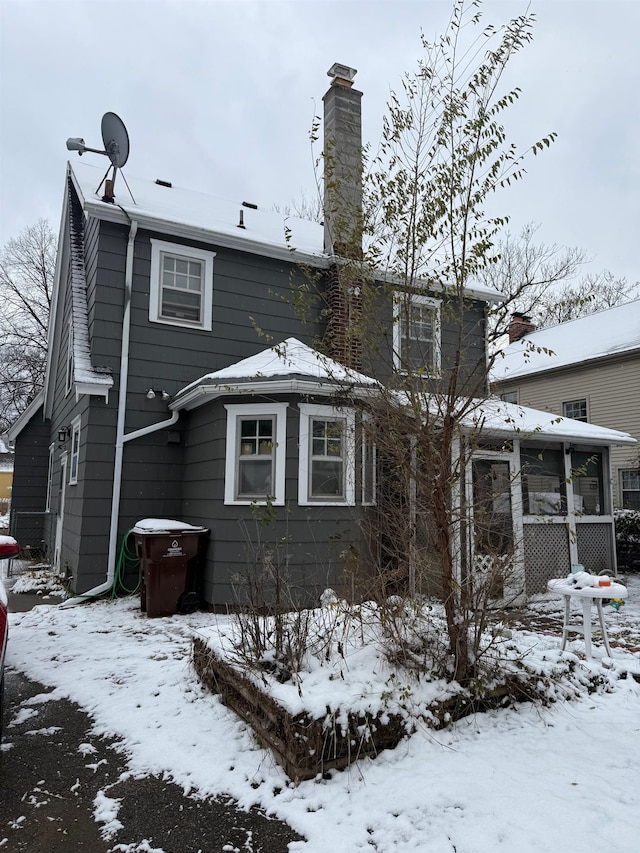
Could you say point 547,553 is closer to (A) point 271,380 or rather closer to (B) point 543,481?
(B) point 543,481

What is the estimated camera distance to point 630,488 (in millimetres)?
15336

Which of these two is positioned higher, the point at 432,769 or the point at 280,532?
the point at 280,532

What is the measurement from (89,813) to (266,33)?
993 centimetres

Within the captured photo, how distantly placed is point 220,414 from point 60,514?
4.90 m

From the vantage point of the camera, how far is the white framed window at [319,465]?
24.0 ft

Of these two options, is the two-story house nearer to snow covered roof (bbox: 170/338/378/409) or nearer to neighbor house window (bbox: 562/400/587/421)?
snow covered roof (bbox: 170/338/378/409)

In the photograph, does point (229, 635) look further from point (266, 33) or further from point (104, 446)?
point (266, 33)

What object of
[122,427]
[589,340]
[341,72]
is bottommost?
[122,427]

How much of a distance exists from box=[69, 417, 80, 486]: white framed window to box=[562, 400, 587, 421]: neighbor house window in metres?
14.1

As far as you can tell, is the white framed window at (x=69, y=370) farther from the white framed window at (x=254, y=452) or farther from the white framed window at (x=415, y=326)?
the white framed window at (x=415, y=326)

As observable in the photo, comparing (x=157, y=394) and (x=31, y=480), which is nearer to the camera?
(x=157, y=394)

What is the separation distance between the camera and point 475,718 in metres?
3.51

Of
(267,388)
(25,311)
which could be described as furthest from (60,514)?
(25,311)

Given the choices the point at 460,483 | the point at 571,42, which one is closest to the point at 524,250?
the point at 571,42
